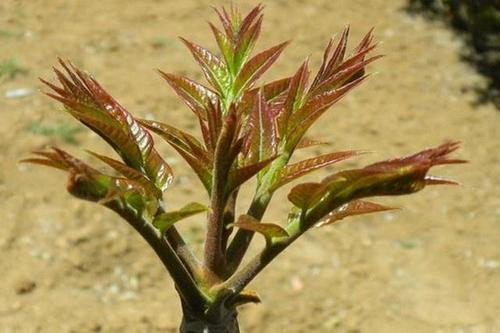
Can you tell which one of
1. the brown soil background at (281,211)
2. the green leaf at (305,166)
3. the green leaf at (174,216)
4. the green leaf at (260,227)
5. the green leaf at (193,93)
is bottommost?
the brown soil background at (281,211)

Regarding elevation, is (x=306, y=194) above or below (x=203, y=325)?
above

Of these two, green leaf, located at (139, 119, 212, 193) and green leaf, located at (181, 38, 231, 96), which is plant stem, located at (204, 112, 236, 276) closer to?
green leaf, located at (139, 119, 212, 193)

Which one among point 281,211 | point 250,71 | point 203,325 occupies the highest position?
point 250,71

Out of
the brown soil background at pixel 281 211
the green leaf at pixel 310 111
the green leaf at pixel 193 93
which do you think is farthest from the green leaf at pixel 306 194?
the brown soil background at pixel 281 211

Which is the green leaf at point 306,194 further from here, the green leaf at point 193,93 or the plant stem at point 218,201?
the green leaf at point 193,93

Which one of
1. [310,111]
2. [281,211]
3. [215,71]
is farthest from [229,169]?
[281,211]

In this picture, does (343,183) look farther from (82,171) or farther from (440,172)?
(440,172)

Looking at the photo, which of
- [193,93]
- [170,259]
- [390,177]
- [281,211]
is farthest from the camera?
[281,211]

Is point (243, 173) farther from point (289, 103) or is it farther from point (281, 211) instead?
point (281, 211)
